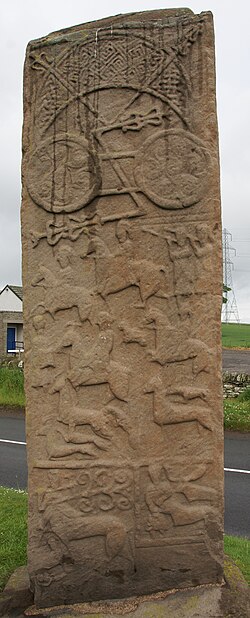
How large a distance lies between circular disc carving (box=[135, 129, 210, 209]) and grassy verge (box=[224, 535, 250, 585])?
263cm

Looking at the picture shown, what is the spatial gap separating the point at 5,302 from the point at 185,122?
28815 millimetres

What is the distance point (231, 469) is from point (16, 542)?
184 inches

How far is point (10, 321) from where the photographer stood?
2981 centimetres

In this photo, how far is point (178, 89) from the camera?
361cm

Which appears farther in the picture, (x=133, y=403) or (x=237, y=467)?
(x=237, y=467)

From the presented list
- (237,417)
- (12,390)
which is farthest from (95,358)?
(12,390)

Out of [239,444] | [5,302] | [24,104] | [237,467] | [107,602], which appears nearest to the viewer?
[107,602]

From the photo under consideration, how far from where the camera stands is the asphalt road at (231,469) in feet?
20.8

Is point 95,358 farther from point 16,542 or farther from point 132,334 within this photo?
point 16,542

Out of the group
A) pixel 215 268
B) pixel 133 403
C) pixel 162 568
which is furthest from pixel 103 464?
pixel 215 268

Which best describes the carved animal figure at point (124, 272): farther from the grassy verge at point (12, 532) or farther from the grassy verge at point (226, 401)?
the grassy verge at point (226, 401)

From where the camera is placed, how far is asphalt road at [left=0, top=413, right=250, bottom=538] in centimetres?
633

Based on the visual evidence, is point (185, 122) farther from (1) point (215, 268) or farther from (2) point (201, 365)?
(2) point (201, 365)

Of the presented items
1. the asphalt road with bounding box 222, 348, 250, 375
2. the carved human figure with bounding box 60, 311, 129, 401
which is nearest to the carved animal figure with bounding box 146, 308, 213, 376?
the carved human figure with bounding box 60, 311, 129, 401
